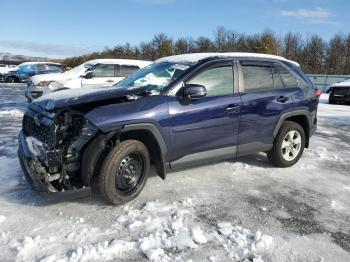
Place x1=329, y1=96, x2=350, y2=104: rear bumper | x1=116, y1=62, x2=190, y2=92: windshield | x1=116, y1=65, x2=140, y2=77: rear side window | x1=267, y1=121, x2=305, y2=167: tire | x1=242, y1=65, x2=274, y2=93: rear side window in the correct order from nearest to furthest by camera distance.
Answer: x1=116, y1=62, x2=190, y2=92: windshield, x1=242, y1=65, x2=274, y2=93: rear side window, x1=267, y1=121, x2=305, y2=167: tire, x1=116, y1=65, x2=140, y2=77: rear side window, x1=329, y1=96, x2=350, y2=104: rear bumper

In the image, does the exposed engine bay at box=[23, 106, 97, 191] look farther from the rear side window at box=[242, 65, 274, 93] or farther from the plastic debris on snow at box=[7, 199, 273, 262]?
the rear side window at box=[242, 65, 274, 93]

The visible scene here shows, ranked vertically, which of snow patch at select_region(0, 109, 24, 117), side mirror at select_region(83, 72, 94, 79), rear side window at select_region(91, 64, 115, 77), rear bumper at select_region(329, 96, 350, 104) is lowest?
snow patch at select_region(0, 109, 24, 117)

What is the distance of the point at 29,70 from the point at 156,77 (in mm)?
23616

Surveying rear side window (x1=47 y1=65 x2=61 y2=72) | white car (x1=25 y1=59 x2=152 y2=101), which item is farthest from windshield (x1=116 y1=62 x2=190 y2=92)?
rear side window (x1=47 y1=65 x2=61 y2=72)

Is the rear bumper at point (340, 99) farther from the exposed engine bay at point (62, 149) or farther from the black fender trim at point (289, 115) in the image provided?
the exposed engine bay at point (62, 149)

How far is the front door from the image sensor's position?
489 centimetres

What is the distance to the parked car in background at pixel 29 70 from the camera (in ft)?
83.1

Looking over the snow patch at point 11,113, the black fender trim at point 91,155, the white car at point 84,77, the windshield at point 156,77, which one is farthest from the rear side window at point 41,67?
the black fender trim at point 91,155

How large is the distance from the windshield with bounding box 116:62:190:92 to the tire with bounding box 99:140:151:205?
852 mm

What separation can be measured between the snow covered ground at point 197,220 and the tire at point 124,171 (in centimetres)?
16

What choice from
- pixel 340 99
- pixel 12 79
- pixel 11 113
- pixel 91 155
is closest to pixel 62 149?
pixel 91 155

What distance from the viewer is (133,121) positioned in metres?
4.45

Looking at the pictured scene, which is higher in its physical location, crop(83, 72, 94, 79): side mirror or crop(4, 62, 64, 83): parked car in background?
crop(83, 72, 94, 79): side mirror

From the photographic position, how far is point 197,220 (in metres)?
4.32
